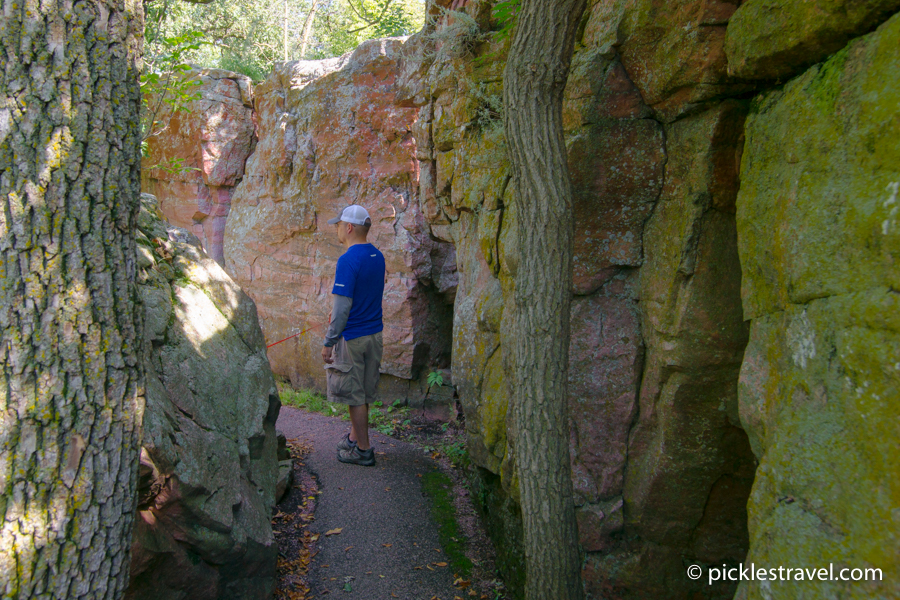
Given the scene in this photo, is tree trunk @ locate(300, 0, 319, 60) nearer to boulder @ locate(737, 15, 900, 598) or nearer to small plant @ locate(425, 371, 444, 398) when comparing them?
small plant @ locate(425, 371, 444, 398)

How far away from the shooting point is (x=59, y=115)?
1.98m

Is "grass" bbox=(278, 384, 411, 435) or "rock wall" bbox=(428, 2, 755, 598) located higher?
"rock wall" bbox=(428, 2, 755, 598)

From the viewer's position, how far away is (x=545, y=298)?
118 inches

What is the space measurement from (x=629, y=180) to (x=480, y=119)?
1615 millimetres

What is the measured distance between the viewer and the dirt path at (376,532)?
12.7ft

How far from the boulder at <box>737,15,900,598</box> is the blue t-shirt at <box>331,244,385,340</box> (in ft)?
11.7

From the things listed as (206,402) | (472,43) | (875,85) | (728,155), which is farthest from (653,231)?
(206,402)

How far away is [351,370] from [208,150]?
284 inches

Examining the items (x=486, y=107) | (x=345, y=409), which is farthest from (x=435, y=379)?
(x=486, y=107)

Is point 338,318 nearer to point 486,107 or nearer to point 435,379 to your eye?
point 486,107

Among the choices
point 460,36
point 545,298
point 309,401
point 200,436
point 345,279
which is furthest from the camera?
point 309,401

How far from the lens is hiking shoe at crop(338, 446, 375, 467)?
18.1ft

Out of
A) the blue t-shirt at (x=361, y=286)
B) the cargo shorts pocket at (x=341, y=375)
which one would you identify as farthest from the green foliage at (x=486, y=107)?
the cargo shorts pocket at (x=341, y=375)

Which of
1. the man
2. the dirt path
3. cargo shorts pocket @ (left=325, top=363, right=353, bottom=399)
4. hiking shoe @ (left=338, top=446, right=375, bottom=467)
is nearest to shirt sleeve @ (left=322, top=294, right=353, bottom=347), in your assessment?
the man
